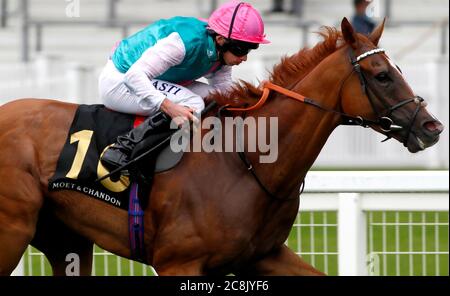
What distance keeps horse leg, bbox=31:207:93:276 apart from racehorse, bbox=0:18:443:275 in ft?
1.02

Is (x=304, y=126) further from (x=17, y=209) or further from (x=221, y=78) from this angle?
(x=17, y=209)

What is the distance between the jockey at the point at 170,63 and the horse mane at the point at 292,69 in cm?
13

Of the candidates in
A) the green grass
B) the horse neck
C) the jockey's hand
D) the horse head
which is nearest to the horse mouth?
the horse head

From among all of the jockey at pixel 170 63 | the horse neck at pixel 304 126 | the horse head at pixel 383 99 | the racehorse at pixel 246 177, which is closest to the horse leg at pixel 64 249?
the racehorse at pixel 246 177

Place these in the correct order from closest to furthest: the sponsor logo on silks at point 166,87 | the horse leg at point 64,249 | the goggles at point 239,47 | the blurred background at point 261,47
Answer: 1. the goggles at point 239,47
2. the sponsor logo on silks at point 166,87
3. the horse leg at point 64,249
4. the blurred background at point 261,47

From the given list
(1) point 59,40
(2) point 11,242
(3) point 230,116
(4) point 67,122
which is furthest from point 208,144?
(1) point 59,40

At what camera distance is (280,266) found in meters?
4.90

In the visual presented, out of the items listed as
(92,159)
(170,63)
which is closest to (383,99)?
(170,63)

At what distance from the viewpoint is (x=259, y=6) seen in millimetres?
16281

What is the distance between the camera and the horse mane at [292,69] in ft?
15.5

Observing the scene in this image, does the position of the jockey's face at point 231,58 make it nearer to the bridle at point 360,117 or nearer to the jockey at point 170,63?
the jockey at point 170,63

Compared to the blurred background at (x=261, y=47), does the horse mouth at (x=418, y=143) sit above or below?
below

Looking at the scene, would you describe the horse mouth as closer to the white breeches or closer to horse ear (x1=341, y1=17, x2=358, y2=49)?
horse ear (x1=341, y1=17, x2=358, y2=49)

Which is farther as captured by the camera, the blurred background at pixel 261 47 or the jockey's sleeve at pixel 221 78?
the blurred background at pixel 261 47
